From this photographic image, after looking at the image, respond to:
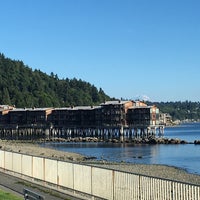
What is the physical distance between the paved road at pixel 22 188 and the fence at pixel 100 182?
494 mm

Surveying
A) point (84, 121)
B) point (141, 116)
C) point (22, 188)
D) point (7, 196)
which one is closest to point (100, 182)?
point (7, 196)

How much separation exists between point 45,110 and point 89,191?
160 metres

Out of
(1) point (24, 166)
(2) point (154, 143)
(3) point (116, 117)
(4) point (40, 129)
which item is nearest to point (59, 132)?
(4) point (40, 129)

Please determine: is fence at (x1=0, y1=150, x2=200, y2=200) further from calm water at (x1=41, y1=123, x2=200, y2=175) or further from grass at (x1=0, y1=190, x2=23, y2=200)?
calm water at (x1=41, y1=123, x2=200, y2=175)

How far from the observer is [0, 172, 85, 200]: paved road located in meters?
18.7

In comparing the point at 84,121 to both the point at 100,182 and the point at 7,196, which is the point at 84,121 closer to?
the point at 7,196

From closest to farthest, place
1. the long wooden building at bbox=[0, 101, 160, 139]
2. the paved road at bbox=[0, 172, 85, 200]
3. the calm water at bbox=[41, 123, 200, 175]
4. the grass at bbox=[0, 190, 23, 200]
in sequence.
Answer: the grass at bbox=[0, 190, 23, 200] → the paved road at bbox=[0, 172, 85, 200] → the calm water at bbox=[41, 123, 200, 175] → the long wooden building at bbox=[0, 101, 160, 139]

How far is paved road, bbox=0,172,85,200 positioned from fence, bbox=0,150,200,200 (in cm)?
49

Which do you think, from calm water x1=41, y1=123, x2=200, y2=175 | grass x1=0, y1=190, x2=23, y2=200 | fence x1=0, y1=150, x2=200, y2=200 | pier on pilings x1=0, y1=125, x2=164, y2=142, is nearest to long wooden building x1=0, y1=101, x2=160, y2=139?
pier on pilings x1=0, y1=125, x2=164, y2=142

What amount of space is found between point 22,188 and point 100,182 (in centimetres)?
477

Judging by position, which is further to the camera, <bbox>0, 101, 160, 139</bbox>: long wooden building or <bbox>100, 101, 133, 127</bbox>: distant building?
<bbox>100, 101, 133, 127</bbox>: distant building

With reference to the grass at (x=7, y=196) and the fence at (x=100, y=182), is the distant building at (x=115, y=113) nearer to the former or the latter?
the fence at (x=100, y=182)

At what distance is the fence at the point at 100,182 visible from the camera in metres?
14.5

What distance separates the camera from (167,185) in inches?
577
